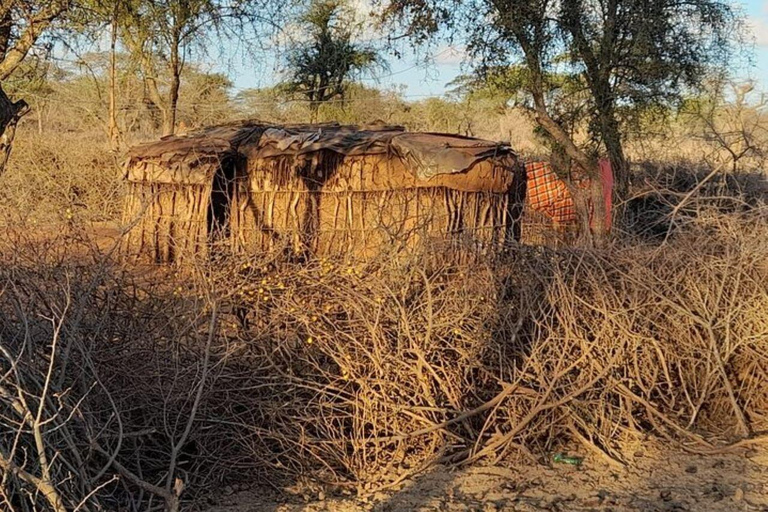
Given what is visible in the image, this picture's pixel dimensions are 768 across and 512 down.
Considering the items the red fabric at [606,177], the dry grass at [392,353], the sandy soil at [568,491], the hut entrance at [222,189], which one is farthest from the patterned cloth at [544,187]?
the sandy soil at [568,491]

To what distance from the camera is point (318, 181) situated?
9719 millimetres

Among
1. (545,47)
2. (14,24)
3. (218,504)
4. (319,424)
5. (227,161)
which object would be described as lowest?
(218,504)

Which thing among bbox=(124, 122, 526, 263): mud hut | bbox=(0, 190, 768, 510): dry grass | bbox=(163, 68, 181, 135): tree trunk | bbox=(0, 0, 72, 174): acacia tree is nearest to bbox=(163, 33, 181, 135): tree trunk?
bbox=(163, 68, 181, 135): tree trunk

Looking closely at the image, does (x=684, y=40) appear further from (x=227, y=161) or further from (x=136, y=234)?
(x=136, y=234)

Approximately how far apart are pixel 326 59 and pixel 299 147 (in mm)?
10100

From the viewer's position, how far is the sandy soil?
4.13 m

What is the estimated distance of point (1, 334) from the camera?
3.89 m

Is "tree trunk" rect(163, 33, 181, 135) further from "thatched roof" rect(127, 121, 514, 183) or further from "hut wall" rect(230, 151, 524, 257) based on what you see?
"hut wall" rect(230, 151, 524, 257)

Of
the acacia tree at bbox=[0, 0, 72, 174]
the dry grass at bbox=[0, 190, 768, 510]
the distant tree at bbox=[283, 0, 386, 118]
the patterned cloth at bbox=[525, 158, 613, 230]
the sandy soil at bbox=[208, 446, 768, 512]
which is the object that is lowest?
the sandy soil at bbox=[208, 446, 768, 512]

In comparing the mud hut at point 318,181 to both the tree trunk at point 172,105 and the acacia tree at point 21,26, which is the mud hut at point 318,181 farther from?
the tree trunk at point 172,105

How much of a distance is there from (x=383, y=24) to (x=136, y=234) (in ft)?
A: 14.3

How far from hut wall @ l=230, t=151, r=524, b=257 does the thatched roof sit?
13 cm

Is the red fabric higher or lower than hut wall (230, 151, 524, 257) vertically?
higher

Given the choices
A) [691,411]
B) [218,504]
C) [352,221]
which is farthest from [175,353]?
[352,221]
